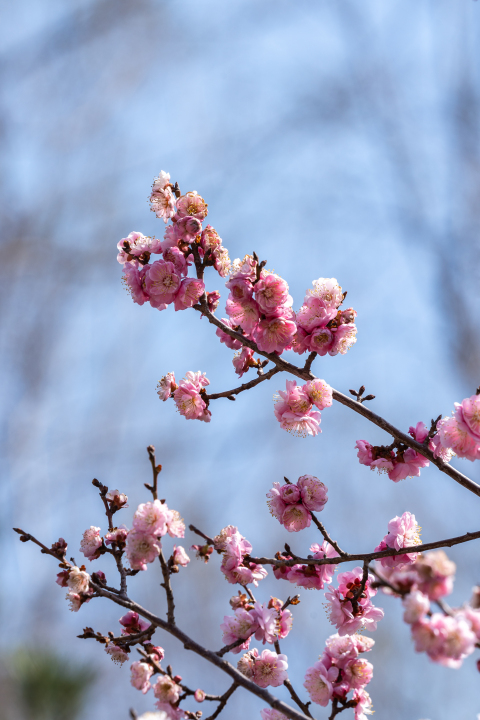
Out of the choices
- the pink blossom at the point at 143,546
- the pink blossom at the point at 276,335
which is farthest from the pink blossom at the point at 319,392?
the pink blossom at the point at 143,546

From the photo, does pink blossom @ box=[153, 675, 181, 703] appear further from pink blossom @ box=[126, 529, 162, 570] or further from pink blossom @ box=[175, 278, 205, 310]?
pink blossom @ box=[175, 278, 205, 310]

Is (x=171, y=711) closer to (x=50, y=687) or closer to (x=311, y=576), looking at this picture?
(x=311, y=576)

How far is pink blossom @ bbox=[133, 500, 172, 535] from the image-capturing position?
3.14ft

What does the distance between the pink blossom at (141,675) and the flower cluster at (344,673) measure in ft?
1.16

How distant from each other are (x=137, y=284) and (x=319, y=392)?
0.48 m

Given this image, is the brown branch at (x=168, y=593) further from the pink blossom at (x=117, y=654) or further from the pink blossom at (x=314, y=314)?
the pink blossom at (x=314, y=314)

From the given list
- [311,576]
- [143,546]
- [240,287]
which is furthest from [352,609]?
[240,287]

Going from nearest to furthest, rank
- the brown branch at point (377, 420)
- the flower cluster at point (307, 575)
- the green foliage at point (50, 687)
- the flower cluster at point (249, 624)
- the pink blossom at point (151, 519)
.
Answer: the pink blossom at point (151, 519) < the brown branch at point (377, 420) < the flower cluster at point (249, 624) < the flower cluster at point (307, 575) < the green foliage at point (50, 687)

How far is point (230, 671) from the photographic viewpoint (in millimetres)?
977

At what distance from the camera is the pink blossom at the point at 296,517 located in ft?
4.09

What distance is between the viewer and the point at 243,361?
1285 millimetres

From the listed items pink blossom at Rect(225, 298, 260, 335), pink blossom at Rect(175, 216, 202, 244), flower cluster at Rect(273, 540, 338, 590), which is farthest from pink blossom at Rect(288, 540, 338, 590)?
pink blossom at Rect(175, 216, 202, 244)

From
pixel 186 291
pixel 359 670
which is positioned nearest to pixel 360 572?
pixel 359 670

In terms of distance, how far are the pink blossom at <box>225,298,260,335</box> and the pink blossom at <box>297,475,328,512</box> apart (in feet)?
1.22
